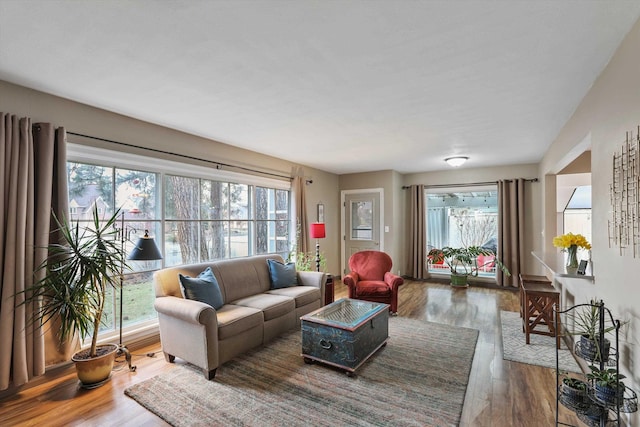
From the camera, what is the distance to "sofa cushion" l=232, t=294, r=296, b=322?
132 inches

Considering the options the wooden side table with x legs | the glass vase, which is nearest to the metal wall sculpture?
the glass vase

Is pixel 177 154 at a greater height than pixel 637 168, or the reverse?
pixel 177 154

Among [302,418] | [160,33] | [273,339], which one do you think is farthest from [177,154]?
[302,418]

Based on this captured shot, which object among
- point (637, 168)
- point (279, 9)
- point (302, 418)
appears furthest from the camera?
point (302, 418)

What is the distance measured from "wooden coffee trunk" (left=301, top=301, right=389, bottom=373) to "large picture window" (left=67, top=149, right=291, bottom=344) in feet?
5.93

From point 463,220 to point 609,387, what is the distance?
5.50 meters

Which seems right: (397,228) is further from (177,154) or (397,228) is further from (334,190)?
(177,154)

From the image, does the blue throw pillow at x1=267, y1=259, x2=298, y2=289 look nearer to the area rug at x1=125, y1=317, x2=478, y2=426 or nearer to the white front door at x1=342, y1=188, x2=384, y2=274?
the area rug at x1=125, y1=317, x2=478, y2=426

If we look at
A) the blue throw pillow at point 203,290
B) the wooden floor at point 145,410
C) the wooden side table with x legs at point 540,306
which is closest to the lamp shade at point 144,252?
the blue throw pillow at point 203,290

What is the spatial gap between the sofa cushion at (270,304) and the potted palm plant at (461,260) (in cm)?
398

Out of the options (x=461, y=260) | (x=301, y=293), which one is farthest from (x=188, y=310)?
(x=461, y=260)

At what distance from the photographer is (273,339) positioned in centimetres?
347

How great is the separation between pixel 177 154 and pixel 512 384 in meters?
4.19

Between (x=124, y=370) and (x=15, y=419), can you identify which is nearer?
(x=15, y=419)
